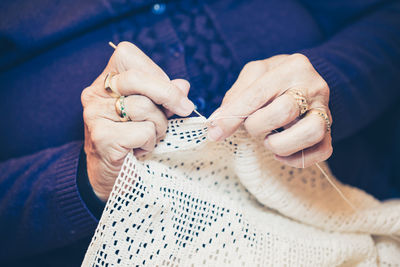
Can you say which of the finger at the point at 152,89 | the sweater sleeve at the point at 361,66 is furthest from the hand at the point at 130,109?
the sweater sleeve at the point at 361,66

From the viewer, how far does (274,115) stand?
1.80ft

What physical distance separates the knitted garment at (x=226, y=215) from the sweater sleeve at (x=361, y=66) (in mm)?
223

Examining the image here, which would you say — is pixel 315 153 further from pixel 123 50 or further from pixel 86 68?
pixel 86 68

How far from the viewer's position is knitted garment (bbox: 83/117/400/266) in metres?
0.59

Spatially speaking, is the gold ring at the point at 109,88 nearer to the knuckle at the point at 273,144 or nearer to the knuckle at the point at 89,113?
the knuckle at the point at 89,113

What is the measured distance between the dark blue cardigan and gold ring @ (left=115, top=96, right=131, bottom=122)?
211 mm

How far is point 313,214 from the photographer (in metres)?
0.75

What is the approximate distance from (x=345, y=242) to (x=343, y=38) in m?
0.63

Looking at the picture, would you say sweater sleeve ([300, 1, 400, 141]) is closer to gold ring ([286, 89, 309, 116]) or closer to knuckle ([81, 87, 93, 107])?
gold ring ([286, 89, 309, 116])

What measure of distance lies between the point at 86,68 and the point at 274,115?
0.55 metres

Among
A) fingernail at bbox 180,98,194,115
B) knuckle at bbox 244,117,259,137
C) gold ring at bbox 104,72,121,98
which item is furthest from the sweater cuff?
knuckle at bbox 244,117,259,137

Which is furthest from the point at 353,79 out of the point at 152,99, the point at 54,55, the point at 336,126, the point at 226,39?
the point at 54,55

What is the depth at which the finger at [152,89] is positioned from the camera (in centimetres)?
54

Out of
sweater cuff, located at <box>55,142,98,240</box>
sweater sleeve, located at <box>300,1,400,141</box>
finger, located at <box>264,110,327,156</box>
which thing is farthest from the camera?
sweater sleeve, located at <box>300,1,400,141</box>
